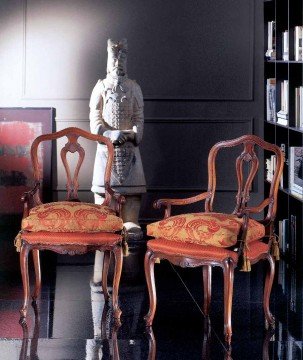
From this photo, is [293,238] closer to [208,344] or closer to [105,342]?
[208,344]

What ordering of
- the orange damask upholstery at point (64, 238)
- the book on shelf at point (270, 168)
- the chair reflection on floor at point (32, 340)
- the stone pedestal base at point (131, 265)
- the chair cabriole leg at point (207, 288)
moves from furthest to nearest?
the book on shelf at point (270, 168) → the stone pedestal base at point (131, 265) → the chair cabriole leg at point (207, 288) → the orange damask upholstery at point (64, 238) → the chair reflection on floor at point (32, 340)

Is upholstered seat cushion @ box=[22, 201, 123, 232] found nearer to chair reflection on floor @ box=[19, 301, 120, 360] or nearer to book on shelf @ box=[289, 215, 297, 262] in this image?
chair reflection on floor @ box=[19, 301, 120, 360]

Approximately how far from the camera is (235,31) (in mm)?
8281

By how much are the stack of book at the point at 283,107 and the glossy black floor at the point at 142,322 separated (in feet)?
4.76

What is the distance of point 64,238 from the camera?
485cm

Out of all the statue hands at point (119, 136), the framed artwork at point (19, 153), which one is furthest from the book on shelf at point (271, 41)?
the framed artwork at point (19, 153)

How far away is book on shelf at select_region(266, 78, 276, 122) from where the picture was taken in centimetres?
772

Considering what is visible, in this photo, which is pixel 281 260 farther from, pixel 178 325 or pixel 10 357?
pixel 10 357

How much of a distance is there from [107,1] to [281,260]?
286 cm

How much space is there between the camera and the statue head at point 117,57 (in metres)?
7.21

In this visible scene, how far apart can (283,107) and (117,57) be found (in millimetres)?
1428

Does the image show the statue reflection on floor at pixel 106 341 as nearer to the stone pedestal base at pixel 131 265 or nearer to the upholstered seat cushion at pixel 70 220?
the upholstered seat cushion at pixel 70 220

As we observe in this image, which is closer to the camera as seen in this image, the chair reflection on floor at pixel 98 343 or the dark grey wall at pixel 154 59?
the chair reflection on floor at pixel 98 343

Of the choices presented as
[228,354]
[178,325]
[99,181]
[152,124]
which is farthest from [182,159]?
[228,354]
